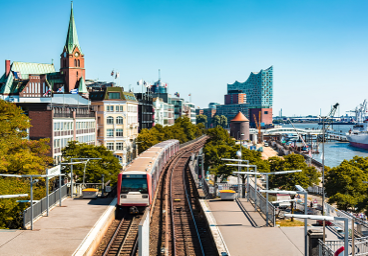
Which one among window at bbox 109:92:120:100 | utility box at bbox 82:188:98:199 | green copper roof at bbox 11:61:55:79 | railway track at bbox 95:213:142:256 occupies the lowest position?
railway track at bbox 95:213:142:256

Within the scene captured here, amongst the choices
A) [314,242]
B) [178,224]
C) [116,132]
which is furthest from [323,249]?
[116,132]

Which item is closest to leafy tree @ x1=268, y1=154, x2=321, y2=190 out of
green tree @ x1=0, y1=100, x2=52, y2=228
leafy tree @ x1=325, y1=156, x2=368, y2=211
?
leafy tree @ x1=325, y1=156, x2=368, y2=211

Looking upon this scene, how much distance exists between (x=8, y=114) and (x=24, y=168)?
6.74 m

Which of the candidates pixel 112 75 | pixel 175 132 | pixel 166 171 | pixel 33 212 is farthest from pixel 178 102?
pixel 33 212

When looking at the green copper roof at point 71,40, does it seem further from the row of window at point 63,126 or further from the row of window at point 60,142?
the row of window at point 60,142

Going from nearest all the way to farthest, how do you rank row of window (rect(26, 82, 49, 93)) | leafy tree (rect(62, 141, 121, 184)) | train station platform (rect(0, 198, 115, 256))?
train station platform (rect(0, 198, 115, 256))
leafy tree (rect(62, 141, 121, 184))
row of window (rect(26, 82, 49, 93))

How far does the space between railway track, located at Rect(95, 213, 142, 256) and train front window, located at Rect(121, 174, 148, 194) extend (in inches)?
86.2

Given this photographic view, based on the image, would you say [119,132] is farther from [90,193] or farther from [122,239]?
[122,239]

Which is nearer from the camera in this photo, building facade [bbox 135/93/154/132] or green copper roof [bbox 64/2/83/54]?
green copper roof [bbox 64/2/83/54]

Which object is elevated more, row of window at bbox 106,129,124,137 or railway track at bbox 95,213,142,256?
row of window at bbox 106,129,124,137

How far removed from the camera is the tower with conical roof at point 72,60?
97500mm

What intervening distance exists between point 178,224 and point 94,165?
1639 centimetres

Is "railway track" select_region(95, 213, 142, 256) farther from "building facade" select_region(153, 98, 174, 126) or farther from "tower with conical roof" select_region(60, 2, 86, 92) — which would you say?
"building facade" select_region(153, 98, 174, 126)

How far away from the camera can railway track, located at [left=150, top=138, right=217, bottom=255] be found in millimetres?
22423
